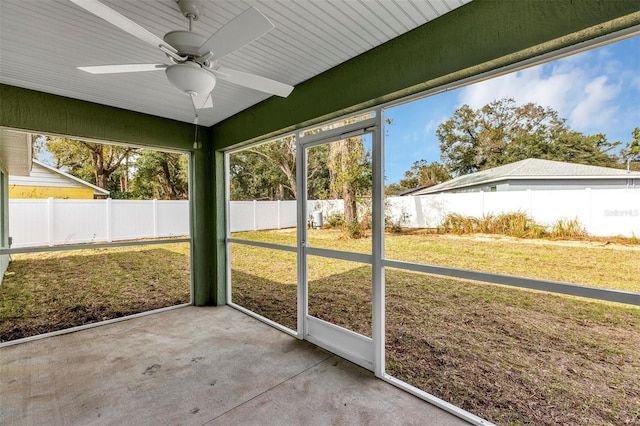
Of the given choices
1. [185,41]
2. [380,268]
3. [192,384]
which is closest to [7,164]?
[192,384]

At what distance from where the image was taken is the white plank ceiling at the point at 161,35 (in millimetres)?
1758

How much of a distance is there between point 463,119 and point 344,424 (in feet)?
8.87

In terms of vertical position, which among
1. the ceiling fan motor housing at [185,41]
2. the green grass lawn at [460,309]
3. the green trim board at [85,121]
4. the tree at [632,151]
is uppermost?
the green trim board at [85,121]

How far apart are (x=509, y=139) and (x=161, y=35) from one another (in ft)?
9.26

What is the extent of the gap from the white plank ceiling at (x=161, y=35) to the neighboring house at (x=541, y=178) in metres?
1.35

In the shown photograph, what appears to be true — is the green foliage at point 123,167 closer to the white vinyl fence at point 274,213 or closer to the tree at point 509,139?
the white vinyl fence at point 274,213

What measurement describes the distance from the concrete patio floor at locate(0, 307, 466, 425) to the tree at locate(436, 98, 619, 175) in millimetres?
2047

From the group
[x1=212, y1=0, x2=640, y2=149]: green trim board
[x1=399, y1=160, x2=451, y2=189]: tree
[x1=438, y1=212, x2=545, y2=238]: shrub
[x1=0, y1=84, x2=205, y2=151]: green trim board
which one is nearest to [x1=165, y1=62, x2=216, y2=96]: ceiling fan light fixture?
[x1=212, y1=0, x2=640, y2=149]: green trim board

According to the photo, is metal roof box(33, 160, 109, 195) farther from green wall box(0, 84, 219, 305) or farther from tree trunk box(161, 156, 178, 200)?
tree trunk box(161, 156, 178, 200)

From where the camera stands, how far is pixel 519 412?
6.95 ft

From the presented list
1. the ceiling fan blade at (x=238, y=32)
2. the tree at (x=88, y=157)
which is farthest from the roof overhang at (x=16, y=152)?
the ceiling fan blade at (x=238, y=32)

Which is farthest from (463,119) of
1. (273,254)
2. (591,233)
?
(273,254)

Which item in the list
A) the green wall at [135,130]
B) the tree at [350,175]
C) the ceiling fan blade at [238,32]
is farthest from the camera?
the green wall at [135,130]

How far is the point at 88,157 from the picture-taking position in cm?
364
